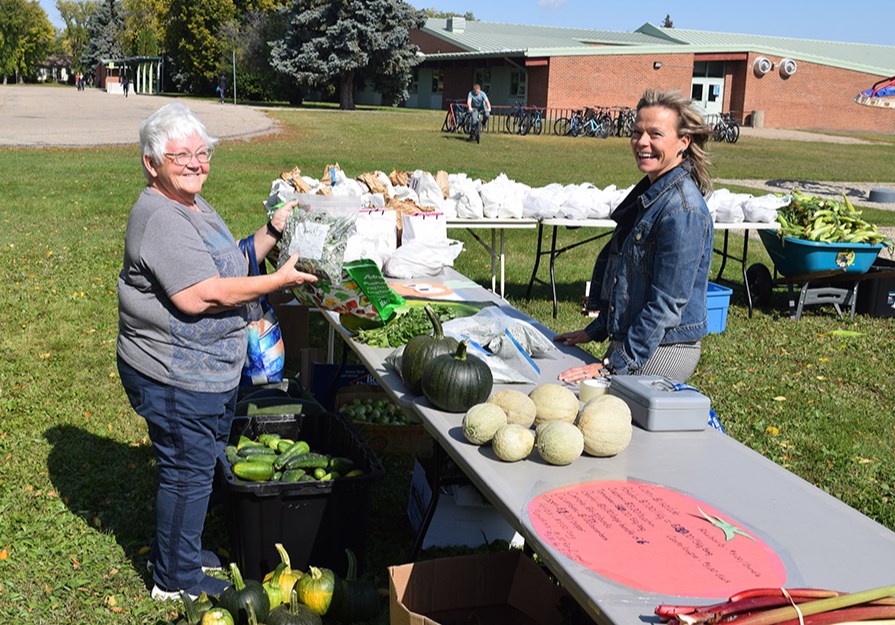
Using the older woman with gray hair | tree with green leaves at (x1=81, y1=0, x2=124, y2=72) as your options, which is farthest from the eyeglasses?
tree with green leaves at (x1=81, y1=0, x2=124, y2=72)

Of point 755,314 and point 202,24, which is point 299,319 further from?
point 202,24

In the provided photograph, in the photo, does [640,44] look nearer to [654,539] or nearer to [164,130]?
[164,130]

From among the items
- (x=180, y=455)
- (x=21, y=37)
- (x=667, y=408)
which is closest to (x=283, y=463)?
(x=180, y=455)

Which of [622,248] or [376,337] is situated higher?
[622,248]

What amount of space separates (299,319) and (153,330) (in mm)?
3477

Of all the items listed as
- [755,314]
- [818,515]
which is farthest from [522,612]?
[755,314]

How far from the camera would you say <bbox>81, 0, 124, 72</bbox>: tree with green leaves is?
90762 millimetres

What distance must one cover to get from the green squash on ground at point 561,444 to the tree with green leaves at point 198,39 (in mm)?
58668

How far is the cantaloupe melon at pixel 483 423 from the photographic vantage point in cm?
285

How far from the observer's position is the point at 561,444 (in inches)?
106

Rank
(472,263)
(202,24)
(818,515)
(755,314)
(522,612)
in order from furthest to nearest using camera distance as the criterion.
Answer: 1. (202,24)
2. (472,263)
3. (755,314)
4. (522,612)
5. (818,515)

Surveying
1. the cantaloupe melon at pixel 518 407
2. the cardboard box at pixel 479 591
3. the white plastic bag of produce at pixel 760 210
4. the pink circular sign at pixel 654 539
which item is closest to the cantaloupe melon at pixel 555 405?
the cantaloupe melon at pixel 518 407

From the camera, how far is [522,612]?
3084 mm

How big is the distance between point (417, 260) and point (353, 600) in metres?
2.51
